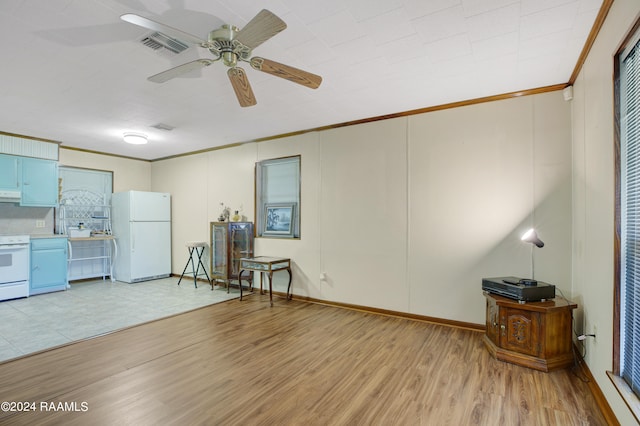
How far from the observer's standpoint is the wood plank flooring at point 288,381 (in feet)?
6.41

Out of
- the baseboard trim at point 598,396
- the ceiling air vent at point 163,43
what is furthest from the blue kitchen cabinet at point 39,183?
the baseboard trim at point 598,396

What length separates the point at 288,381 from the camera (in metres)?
2.37

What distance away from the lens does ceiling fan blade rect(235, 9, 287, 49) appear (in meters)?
1.64

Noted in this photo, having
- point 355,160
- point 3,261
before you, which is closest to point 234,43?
point 355,160

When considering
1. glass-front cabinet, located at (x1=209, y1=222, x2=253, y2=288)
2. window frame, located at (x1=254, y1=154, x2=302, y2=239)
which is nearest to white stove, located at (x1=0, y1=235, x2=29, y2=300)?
glass-front cabinet, located at (x1=209, y1=222, x2=253, y2=288)

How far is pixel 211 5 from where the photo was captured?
6.25ft

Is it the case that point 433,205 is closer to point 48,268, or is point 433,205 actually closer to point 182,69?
point 182,69

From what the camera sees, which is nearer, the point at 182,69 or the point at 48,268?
the point at 182,69

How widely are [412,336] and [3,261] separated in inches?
238

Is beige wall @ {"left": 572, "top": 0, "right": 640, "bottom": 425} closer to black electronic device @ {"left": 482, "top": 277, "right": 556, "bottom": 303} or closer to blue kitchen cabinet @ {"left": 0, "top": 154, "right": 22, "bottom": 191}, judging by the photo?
black electronic device @ {"left": 482, "top": 277, "right": 556, "bottom": 303}

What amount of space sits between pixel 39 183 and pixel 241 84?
16.7ft

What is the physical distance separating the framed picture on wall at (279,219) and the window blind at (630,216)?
3.85m

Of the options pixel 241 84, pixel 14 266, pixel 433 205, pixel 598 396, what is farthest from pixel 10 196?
pixel 598 396

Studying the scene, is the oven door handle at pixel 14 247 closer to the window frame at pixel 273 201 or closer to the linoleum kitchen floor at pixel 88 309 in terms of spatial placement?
the linoleum kitchen floor at pixel 88 309
